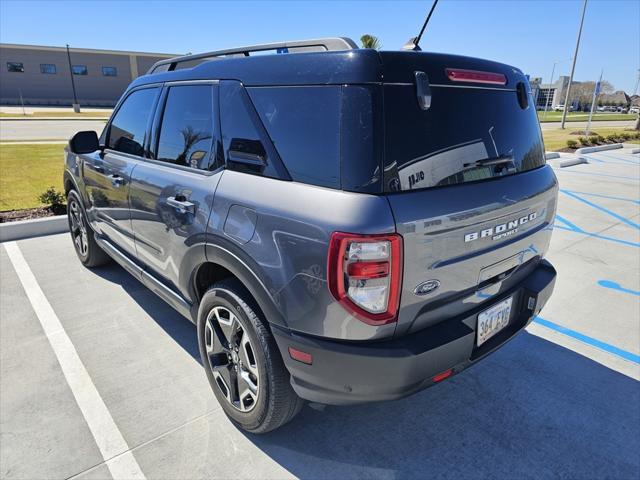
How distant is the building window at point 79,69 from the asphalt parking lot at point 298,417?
60979 millimetres

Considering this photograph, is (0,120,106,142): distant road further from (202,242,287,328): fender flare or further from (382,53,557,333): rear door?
(382,53,557,333): rear door

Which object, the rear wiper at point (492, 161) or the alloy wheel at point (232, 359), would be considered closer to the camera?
the rear wiper at point (492, 161)

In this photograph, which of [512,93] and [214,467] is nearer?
[214,467]

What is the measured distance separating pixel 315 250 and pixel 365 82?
70 cm

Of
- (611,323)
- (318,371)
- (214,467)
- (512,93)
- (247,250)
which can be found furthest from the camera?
(611,323)

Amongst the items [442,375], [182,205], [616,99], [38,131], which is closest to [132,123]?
[182,205]

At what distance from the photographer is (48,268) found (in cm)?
471

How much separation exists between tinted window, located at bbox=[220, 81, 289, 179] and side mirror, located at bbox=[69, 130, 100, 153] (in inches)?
80.9

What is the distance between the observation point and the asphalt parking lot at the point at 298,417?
2.19 m

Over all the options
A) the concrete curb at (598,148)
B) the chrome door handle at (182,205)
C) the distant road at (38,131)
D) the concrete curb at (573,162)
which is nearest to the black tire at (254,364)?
the chrome door handle at (182,205)

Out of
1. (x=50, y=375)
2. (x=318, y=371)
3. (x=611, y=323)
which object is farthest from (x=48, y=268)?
(x=611, y=323)

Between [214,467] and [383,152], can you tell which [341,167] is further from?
[214,467]

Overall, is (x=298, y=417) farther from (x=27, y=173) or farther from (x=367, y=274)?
(x=27, y=173)

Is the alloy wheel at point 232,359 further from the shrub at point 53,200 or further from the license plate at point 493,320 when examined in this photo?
the shrub at point 53,200
